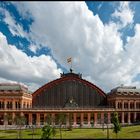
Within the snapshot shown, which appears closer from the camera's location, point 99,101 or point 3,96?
point 3,96

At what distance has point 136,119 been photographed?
14400 centimetres

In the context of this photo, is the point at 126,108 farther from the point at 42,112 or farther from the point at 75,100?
the point at 42,112

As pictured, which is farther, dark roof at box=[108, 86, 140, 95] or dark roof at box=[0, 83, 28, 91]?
dark roof at box=[108, 86, 140, 95]

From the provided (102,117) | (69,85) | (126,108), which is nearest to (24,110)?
(69,85)

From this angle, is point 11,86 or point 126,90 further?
point 126,90

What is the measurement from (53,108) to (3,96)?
22.7 m

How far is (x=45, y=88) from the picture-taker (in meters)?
149

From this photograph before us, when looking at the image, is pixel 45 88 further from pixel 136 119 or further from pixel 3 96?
pixel 136 119

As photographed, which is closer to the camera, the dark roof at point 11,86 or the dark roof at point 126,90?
the dark roof at point 11,86

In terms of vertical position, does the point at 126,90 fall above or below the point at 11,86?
below

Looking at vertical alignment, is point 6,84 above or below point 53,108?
above

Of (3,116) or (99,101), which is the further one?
(99,101)

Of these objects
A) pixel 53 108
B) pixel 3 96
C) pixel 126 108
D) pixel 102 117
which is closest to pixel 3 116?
pixel 3 96

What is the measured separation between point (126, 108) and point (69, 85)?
28142 mm
